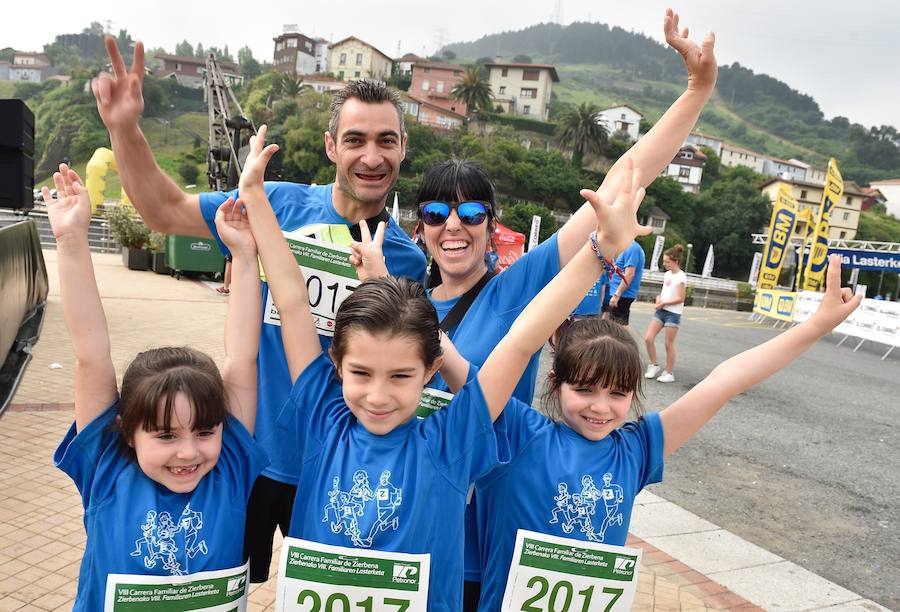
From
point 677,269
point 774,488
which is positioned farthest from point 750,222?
point 774,488

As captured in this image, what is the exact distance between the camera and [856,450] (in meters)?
6.39

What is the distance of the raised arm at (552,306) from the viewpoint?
1.71 m

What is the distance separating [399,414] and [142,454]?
667 millimetres

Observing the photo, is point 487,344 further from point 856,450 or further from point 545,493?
point 856,450

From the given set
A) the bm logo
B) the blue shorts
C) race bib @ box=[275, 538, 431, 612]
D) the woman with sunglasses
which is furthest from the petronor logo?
the bm logo

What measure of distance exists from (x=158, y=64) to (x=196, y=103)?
86.7ft

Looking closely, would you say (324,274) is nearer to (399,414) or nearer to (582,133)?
(399,414)

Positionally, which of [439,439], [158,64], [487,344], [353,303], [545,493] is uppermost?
[158,64]

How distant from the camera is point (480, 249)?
2051 mm

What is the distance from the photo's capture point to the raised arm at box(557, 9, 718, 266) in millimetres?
2045

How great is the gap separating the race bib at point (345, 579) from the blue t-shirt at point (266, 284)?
0.40m

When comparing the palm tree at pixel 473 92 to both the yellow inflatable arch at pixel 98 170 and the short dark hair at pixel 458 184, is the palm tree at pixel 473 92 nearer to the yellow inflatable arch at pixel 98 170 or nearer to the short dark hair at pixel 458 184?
the yellow inflatable arch at pixel 98 170

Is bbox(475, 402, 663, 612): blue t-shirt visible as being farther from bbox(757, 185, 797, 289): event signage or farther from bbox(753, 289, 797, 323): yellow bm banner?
bbox(757, 185, 797, 289): event signage

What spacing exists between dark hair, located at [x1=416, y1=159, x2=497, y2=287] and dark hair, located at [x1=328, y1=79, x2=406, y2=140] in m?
0.20
